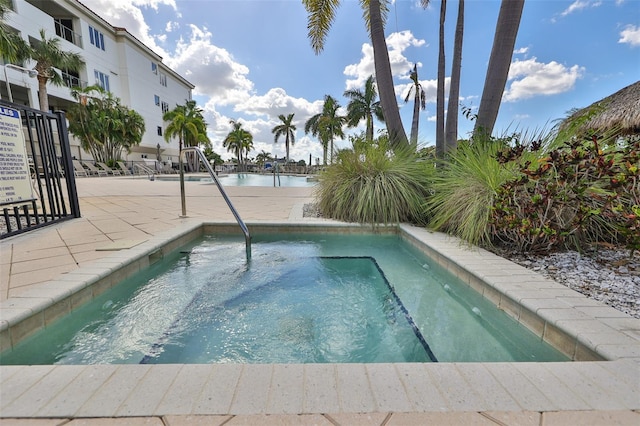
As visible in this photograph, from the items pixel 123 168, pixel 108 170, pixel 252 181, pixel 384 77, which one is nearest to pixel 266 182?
pixel 252 181

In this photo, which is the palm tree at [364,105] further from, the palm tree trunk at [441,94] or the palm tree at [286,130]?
the palm tree trunk at [441,94]

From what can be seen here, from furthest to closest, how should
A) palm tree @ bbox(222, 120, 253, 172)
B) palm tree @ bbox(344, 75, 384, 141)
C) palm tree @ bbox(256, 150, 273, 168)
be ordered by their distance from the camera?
palm tree @ bbox(256, 150, 273, 168)
palm tree @ bbox(222, 120, 253, 172)
palm tree @ bbox(344, 75, 384, 141)

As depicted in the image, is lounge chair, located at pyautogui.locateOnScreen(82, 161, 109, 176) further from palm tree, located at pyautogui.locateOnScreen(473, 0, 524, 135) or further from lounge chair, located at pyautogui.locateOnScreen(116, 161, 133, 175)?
palm tree, located at pyautogui.locateOnScreen(473, 0, 524, 135)

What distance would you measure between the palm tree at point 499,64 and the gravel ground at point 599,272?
2158 mm

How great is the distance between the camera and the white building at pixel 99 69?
51.5ft

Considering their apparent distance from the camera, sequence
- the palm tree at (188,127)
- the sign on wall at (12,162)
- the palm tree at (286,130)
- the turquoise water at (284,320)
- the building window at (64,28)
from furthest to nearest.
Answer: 1. the palm tree at (286,130)
2. the palm tree at (188,127)
3. the building window at (64,28)
4. the sign on wall at (12,162)
5. the turquoise water at (284,320)

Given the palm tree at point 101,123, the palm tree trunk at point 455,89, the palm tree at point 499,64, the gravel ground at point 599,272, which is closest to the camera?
the gravel ground at point 599,272

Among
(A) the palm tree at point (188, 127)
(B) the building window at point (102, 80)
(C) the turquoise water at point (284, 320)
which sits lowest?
(C) the turquoise water at point (284, 320)

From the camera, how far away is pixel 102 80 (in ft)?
Answer: 68.1

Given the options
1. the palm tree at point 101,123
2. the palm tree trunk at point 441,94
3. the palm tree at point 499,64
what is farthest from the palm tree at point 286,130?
the palm tree at point 499,64

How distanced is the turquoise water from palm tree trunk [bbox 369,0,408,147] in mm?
2941

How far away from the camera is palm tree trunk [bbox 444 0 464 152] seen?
4871 millimetres

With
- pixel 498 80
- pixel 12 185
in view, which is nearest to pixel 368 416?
pixel 12 185

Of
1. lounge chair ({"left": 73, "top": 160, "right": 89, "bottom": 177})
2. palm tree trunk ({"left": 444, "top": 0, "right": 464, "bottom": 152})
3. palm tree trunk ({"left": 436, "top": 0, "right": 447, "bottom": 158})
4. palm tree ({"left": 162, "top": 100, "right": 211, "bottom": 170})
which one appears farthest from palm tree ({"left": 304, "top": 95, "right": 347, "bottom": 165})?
palm tree trunk ({"left": 444, "top": 0, "right": 464, "bottom": 152})
